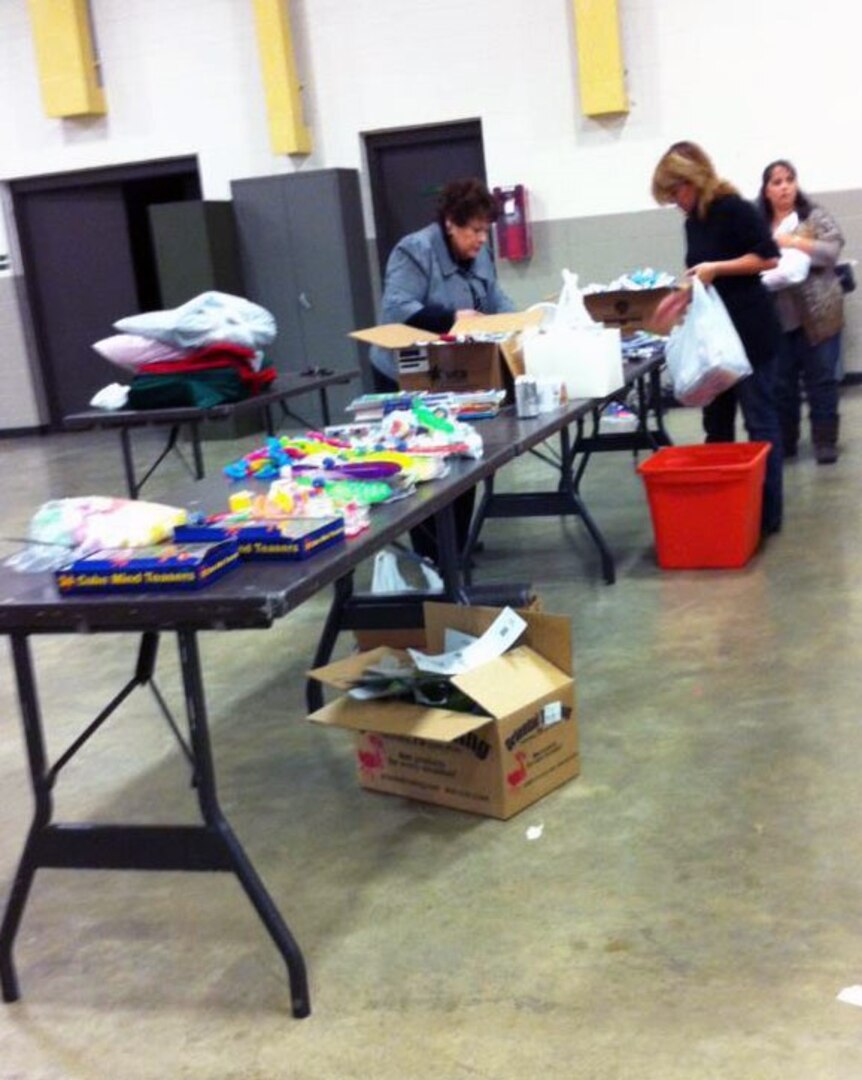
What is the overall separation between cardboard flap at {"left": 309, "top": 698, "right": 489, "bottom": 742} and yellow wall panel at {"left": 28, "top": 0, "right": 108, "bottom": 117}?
730 cm

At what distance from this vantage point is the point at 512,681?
2.65 metres

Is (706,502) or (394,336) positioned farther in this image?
(706,502)

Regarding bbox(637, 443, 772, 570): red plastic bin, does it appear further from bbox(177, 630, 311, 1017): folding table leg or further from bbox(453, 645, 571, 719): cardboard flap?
bbox(177, 630, 311, 1017): folding table leg

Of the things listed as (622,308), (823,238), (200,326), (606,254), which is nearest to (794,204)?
(823,238)

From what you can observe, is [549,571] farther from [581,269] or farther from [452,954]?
[581,269]

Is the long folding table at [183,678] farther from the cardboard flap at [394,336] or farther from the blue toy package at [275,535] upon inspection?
the cardboard flap at [394,336]

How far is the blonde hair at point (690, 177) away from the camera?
13.5 feet

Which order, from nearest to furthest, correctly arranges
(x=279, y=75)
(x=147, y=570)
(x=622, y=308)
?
(x=147, y=570) → (x=622, y=308) → (x=279, y=75)

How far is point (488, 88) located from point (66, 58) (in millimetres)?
2853

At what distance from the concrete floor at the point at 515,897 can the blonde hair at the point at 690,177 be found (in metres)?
1.32

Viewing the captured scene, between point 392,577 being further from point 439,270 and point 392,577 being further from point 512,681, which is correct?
point 439,270

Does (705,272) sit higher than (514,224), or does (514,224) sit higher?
(514,224)

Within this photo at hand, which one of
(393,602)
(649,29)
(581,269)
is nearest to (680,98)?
(649,29)

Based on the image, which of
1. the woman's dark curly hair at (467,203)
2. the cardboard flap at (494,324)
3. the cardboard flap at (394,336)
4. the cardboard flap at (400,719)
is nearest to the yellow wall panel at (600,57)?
the woman's dark curly hair at (467,203)
